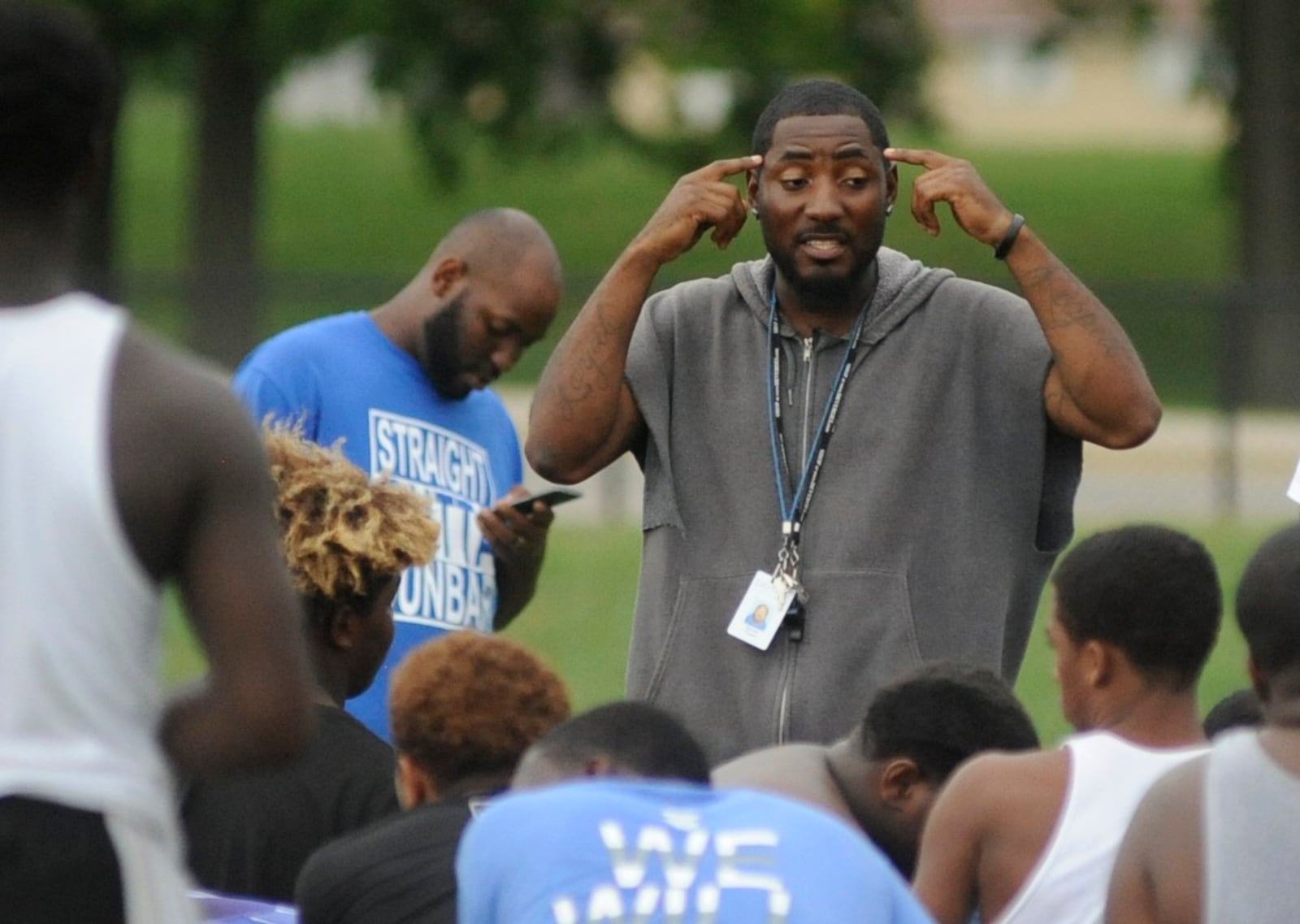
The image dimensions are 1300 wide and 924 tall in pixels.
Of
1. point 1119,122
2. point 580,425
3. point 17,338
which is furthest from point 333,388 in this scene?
point 1119,122

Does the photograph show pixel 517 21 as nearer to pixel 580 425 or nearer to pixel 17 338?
pixel 580 425

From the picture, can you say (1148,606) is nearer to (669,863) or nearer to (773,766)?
(773,766)

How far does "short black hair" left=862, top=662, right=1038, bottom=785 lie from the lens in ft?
12.6

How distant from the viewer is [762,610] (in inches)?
177

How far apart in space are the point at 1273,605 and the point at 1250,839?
34 centimetres

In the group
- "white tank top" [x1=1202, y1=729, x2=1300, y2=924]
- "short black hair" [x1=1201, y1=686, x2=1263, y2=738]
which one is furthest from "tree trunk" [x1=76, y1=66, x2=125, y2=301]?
"white tank top" [x1=1202, y1=729, x2=1300, y2=924]

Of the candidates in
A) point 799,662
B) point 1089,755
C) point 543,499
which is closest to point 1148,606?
point 1089,755

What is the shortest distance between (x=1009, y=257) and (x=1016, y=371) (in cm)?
22

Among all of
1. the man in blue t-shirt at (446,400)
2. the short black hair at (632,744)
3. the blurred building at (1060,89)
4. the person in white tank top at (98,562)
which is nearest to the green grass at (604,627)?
the man in blue t-shirt at (446,400)

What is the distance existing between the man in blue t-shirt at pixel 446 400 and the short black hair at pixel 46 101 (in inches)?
109

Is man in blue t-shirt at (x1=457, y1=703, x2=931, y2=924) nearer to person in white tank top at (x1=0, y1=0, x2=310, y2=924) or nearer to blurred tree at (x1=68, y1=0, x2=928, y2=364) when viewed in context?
person in white tank top at (x1=0, y1=0, x2=310, y2=924)

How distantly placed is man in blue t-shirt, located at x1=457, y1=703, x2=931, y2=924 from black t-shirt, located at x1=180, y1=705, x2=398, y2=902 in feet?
3.38

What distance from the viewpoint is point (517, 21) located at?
2505cm

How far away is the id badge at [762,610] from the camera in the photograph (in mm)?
4484
